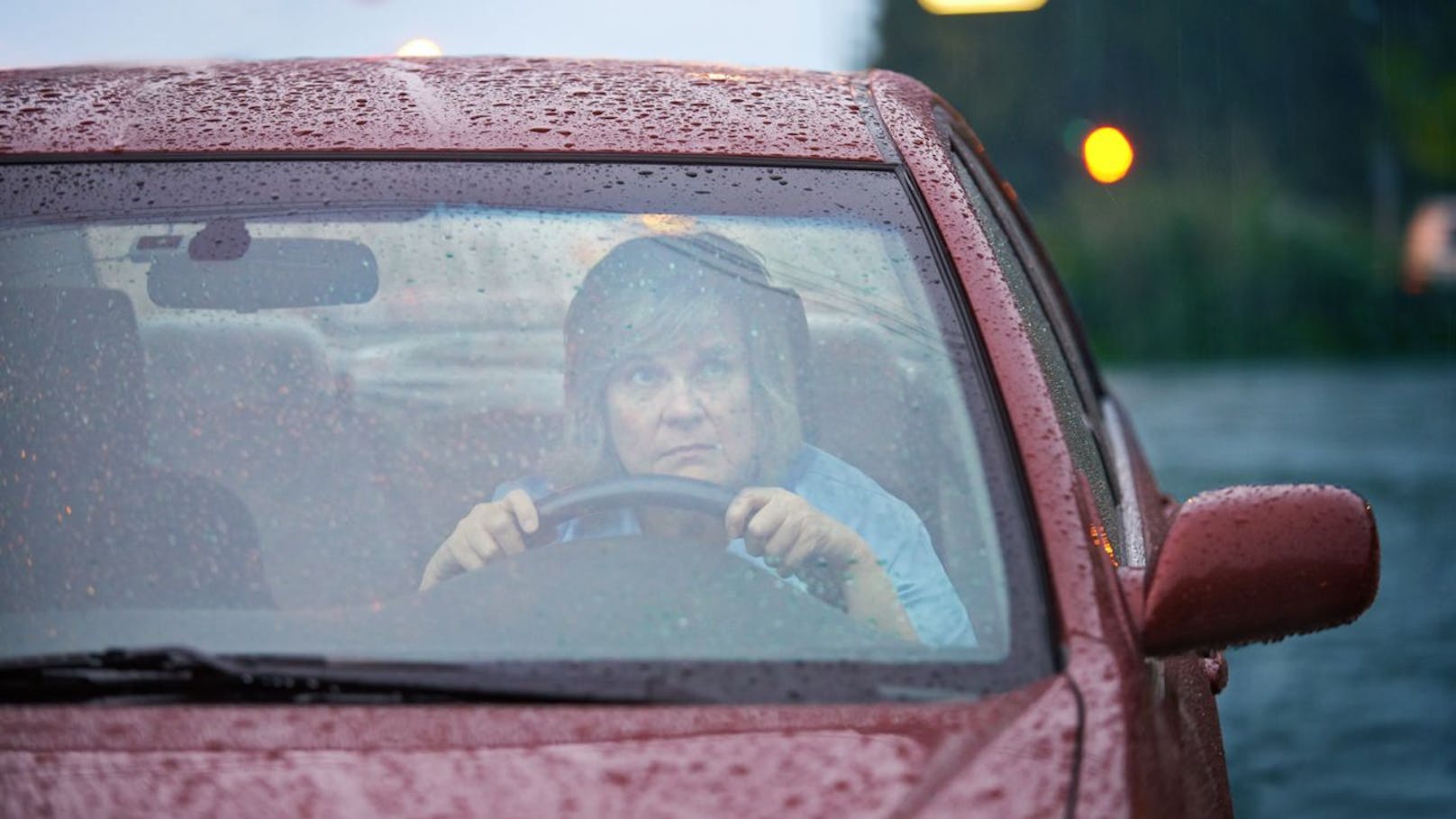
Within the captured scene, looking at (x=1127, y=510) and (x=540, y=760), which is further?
(x=1127, y=510)

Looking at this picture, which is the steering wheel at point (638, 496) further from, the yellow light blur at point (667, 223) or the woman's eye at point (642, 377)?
the yellow light blur at point (667, 223)

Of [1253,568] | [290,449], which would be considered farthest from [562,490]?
[1253,568]

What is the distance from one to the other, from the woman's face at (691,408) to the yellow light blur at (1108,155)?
2.02 metres

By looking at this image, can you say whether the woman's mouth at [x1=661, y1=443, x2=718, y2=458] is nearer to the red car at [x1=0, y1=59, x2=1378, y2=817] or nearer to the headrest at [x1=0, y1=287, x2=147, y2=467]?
the red car at [x1=0, y1=59, x2=1378, y2=817]

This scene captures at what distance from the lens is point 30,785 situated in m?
1.88

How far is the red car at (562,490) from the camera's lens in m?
1.92

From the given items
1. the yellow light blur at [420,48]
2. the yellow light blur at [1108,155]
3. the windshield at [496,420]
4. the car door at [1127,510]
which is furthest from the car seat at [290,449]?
the yellow light blur at [1108,155]

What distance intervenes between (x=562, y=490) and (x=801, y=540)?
0.29 meters

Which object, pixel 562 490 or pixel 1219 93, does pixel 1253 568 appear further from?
pixel 1219 93

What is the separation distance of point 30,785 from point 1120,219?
3318 centimetres

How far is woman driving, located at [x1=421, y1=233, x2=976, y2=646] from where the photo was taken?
232 centimetres

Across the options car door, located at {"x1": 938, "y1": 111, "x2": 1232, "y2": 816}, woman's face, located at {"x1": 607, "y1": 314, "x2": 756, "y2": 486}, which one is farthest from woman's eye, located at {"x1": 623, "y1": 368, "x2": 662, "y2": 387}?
car door, located at {"x1": 938, "y1": 111, "x2": 1232, "y2": 816}

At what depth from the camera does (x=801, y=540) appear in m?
2.33

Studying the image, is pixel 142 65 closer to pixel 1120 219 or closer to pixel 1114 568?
pixel 1114 568
